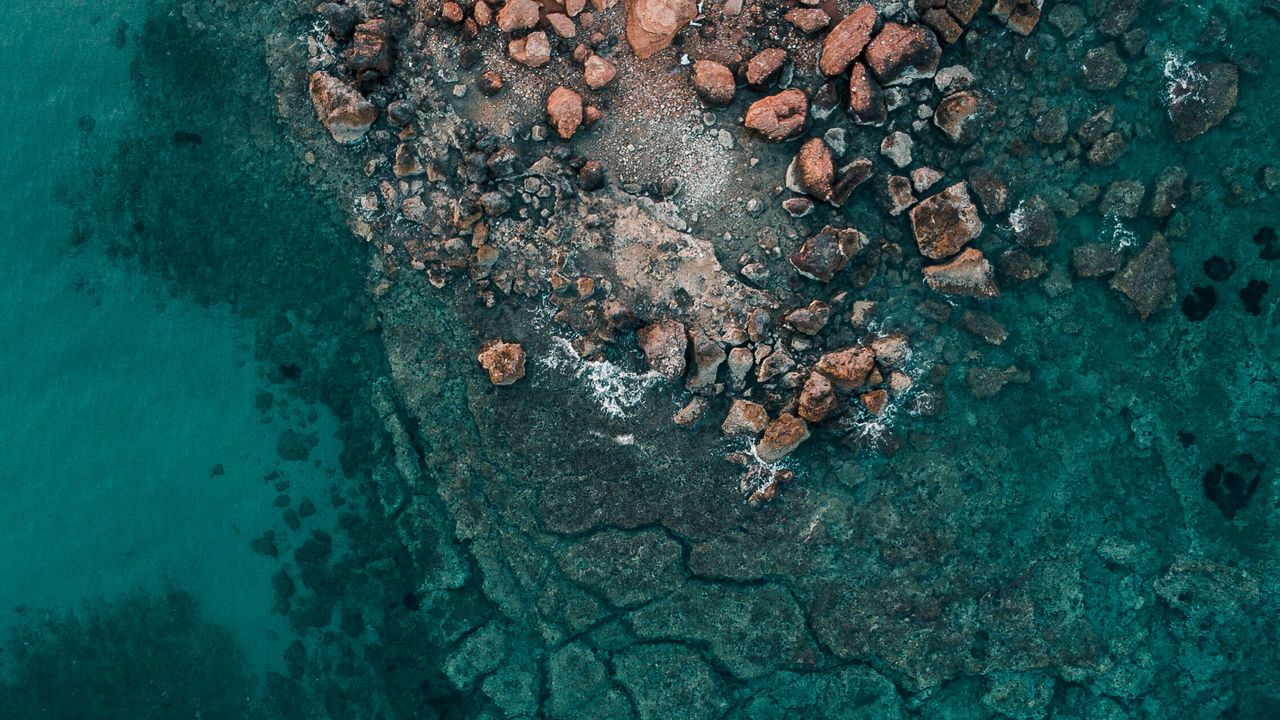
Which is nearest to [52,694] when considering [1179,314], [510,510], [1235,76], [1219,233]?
[510,510]

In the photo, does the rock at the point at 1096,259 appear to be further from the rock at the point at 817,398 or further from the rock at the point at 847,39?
the rock at the point at 847,39

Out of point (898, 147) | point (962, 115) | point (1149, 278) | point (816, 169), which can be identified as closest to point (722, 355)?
point (816, 169)

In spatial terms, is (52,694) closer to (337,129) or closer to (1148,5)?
(337,129)

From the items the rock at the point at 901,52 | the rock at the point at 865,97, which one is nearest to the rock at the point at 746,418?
the rock at the point at 865,97

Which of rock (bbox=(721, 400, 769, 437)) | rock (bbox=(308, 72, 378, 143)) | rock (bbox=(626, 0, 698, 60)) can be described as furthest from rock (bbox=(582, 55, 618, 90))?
rock (bbox=(721, 400, 769, 437))

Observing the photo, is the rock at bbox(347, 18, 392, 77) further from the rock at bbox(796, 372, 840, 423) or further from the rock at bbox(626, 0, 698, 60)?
the rock at bbox(796, 372, 840, 423)
